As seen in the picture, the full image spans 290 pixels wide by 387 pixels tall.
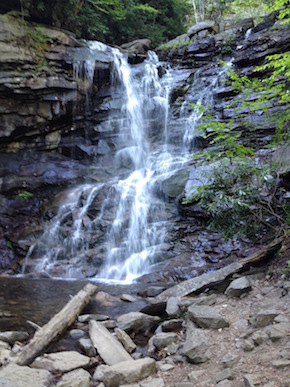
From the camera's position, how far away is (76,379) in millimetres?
3232

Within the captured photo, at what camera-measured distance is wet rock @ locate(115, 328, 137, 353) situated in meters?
4.08

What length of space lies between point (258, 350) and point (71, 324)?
10.1 ft

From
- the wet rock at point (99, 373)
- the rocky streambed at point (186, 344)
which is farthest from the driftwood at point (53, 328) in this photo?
the wet rock at point (99, 373)

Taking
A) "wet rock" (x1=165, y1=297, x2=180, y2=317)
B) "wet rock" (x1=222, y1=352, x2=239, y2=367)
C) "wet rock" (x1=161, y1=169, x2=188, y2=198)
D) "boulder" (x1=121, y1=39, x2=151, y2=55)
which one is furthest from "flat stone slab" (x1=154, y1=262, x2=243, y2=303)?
"boulder" (x1=121, y1=39, x2=151, y2=55)

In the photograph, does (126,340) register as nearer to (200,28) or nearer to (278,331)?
(278,331)

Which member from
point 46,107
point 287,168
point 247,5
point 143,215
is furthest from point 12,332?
point 247,5

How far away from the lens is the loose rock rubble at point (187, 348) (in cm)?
287

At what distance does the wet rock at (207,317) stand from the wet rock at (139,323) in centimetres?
82

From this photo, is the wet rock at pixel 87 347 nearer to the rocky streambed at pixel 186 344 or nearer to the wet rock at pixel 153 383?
the rocky streambed at pixel 186 344

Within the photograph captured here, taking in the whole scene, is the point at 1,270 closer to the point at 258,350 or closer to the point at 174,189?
the point at 174,189

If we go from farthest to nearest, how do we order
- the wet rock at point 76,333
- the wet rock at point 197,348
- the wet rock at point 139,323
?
the wet rock at point 139,323, the wet rock at point 76,333, the wet rock at point 197,348

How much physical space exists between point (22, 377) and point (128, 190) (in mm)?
8578

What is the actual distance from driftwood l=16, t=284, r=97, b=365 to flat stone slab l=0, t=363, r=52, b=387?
10.9 inches

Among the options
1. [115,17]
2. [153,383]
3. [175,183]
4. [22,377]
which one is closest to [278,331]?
[153,383]
